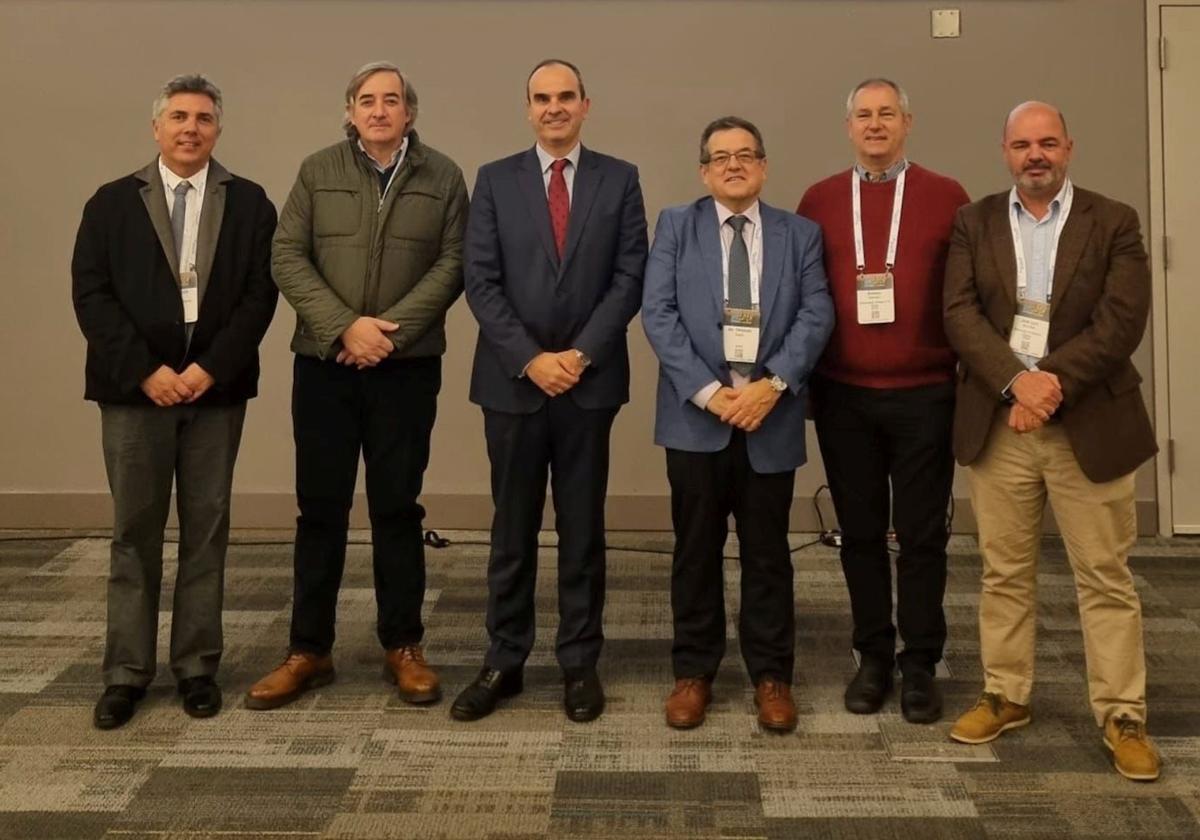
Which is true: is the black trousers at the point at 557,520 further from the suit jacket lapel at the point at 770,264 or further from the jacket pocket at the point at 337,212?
the jacket pocket at the point at 337,212

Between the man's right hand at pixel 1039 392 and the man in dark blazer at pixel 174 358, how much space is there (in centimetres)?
185

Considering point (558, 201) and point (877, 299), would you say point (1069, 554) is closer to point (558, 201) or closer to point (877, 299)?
point (877, 299)

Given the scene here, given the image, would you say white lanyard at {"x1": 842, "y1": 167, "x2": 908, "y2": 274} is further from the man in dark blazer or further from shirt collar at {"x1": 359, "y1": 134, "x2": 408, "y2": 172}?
the man in dark blazer

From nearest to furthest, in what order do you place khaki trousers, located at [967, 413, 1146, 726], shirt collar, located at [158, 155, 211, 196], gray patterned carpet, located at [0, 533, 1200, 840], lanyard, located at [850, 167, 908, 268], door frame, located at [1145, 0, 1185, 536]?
gray patterned carpet, located at [0, 533, 1200, 840], khaki trousers, located at [967, 413, 1146, 726], lanyard, located at [850, 167, 908, 268], shirt collar, located at [158, 155, 211, 196], door frame, located at [1145, 0, 1185, 536]

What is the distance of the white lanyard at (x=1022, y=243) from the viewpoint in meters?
2.94

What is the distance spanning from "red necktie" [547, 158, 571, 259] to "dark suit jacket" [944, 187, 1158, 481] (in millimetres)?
950

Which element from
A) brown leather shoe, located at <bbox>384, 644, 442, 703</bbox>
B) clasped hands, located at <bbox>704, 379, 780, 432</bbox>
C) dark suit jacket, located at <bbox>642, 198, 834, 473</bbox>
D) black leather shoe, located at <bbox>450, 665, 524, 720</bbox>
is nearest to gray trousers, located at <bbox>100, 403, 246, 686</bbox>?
brown leather shoe, located at <bbox>384, 644, 442, 703</bbox>

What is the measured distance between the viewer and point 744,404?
10.0 ft

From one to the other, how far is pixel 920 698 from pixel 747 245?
1.20 meters

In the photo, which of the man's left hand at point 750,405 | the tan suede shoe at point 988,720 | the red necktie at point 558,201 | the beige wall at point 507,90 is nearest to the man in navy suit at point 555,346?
the red necktie at point 558,201

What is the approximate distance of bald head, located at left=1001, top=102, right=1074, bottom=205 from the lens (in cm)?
289

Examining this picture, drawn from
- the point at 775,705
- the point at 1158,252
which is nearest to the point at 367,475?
the point at 775,705

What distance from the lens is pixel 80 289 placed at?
126 inches

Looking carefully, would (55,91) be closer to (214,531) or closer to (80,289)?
Answer: (80,289)
